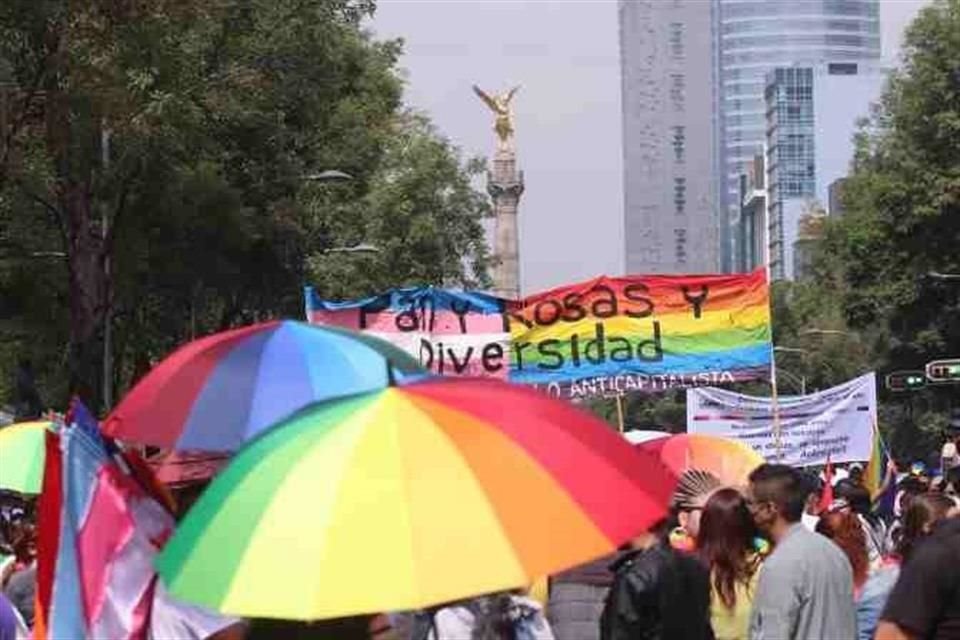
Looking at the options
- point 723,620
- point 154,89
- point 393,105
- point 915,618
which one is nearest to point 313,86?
point 154,89

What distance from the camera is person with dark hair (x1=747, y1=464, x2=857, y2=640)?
6508 mm

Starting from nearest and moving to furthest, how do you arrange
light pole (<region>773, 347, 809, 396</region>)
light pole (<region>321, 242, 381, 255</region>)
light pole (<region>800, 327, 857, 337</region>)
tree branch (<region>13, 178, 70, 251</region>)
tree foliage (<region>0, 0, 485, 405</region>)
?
tree foliage (<region>0, 0, 485, 405</region>) → tree branch (<region>13, 178, 70, 251</region>) → light pole (<region>321, 242, 381, 255</region>) → light pole (<region>800, 327, 857, 337</region>) → light pole (<region>773, 347, 809, 396</region>)

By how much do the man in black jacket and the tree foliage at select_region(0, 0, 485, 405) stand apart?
15.3 m

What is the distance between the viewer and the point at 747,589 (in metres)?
7.76

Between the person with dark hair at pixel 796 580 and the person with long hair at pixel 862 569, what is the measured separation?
1.05 metres

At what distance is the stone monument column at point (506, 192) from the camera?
7094 cm

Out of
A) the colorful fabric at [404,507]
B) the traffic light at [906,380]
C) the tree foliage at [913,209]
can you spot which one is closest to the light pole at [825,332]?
the tree foliage at [913,209]

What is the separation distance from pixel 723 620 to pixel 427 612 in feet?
5.26

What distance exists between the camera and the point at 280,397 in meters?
6.57

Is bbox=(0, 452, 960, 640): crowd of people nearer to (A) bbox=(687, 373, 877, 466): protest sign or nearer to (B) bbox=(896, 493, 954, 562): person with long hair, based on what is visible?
(B) bbox=(896, 493, 954, 562): person with long hair

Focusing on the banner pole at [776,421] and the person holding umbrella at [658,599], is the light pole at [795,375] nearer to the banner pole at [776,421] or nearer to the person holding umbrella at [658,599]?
the banner pole at [776,421]

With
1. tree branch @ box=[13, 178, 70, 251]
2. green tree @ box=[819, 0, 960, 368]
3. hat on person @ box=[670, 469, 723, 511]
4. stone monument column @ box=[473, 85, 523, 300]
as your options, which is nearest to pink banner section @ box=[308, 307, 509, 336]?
hat on person @ box=[670, 469, 723, 511]

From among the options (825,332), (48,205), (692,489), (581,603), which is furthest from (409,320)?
(825,332)

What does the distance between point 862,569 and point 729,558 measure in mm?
724
